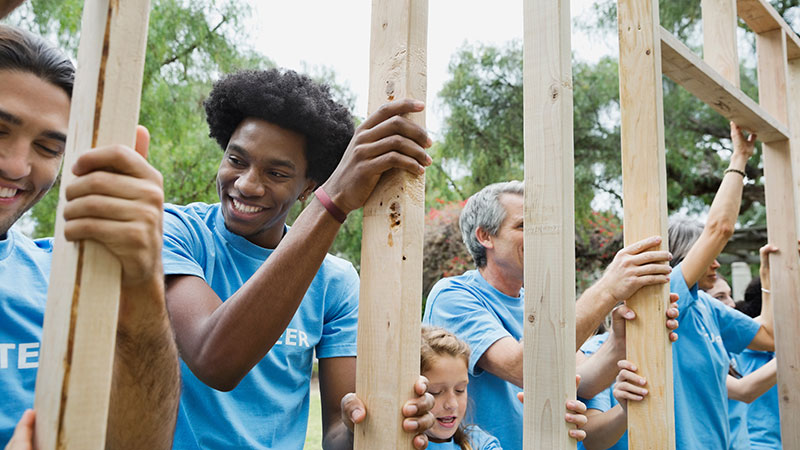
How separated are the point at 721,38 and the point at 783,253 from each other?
1.05 metres

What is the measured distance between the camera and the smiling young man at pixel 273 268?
1.32 metres

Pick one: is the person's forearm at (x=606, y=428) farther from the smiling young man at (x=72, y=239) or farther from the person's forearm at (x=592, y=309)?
the smiling young man at (x=72, y=239)

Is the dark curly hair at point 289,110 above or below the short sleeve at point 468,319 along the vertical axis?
above

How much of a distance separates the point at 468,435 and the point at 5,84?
168 centimetres

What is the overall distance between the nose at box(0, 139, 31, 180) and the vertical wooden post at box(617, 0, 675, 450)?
5.09 ft

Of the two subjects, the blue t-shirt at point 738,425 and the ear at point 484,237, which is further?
the blue t-shirt at point 738,425

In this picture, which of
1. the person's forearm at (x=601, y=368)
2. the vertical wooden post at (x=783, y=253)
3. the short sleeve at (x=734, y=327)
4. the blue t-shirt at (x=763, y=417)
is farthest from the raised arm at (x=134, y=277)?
the blue t-shirt at (x=763, y=417)

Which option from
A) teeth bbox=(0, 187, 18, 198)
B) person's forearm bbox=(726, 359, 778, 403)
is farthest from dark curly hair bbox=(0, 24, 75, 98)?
person's forearm bbox=(726, 359, 778, 403)

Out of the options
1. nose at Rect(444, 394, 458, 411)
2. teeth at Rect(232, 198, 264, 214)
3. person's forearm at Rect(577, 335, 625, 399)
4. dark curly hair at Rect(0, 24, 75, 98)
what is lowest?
nose at Rect(444, 394, 458, 411)

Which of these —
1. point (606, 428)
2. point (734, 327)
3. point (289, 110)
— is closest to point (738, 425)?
point (734, 327)

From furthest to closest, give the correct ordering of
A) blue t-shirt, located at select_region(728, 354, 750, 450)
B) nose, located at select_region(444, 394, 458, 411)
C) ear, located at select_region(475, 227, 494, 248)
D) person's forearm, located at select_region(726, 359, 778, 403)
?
person's forearm, located at select_region(726, 359, 778, 403), blue t-shirt, located at select_region(728, 354, 750, 450), ear, located at select_region(475, 227, 494, 248), nose, located at select_region(444, 394, 458, 411)

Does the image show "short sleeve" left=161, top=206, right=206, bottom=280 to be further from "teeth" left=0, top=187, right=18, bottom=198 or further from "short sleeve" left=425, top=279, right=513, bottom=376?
"short sleeve" left=425, top=279, right=513, bottom=376

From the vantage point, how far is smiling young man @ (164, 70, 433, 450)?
1.32 meters

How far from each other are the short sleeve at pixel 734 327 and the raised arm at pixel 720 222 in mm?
742
